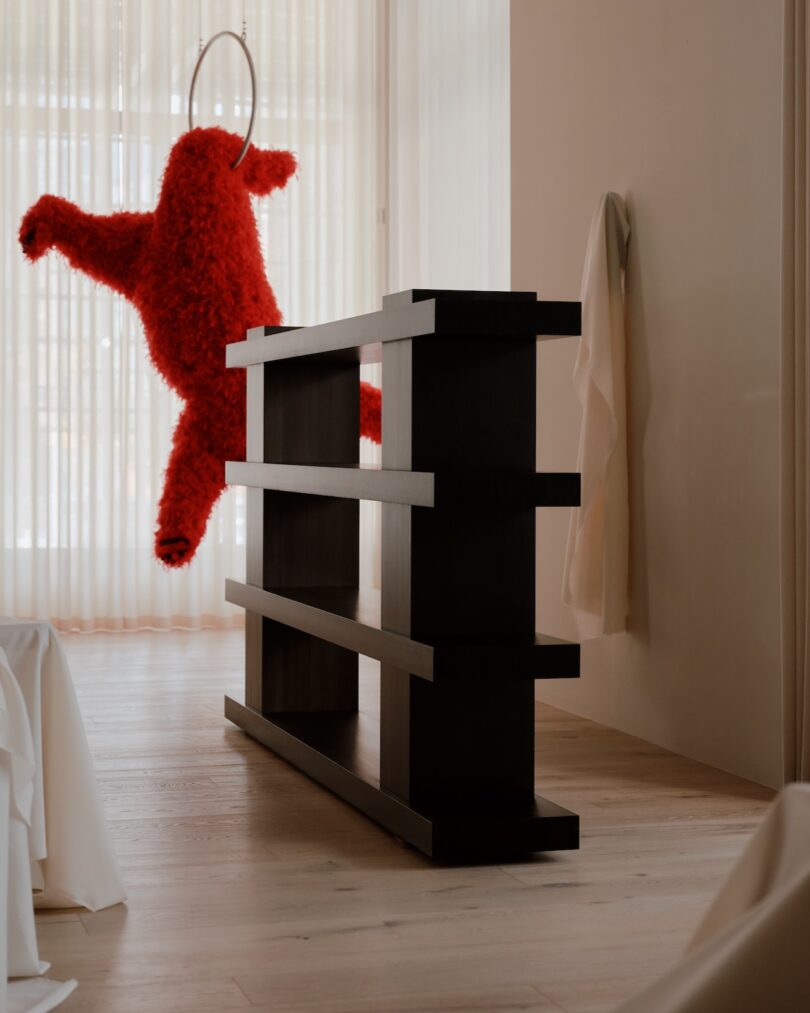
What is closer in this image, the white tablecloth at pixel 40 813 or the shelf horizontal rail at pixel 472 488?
the white tablecloth at pixel 40 813

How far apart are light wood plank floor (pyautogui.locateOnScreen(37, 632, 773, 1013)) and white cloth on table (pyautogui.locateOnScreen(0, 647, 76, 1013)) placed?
62mm

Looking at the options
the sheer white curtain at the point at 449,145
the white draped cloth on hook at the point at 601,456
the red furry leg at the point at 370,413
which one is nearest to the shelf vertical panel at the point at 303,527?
the red furry leg at the point at 370,413

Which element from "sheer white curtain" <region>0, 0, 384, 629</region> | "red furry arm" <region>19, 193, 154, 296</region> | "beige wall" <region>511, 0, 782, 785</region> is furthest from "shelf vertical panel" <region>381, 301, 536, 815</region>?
"sheer white curtain" <region>0, 0, 384, 629</region>

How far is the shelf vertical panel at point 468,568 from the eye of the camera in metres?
2.62

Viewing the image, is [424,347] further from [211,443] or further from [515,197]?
[515,197]

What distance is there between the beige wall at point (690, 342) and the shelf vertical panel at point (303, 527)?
0.77 meters

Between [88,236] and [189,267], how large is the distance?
11.9 inches

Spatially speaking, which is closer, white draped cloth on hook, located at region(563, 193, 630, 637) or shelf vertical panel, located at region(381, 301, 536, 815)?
shelf vertical panel, located at region(381, 301, 536, 815)

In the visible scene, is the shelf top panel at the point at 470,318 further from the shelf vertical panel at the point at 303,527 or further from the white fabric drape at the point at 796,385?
the shelf vertical panel at the point at 303,527

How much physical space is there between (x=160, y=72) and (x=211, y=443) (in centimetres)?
264

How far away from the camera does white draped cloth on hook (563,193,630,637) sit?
3.63 metres

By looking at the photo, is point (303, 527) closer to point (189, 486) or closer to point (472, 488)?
point (189, 486)

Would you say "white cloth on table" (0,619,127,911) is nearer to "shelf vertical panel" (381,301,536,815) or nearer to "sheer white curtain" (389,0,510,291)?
"shelf vertical panel" (381,301,536,815)

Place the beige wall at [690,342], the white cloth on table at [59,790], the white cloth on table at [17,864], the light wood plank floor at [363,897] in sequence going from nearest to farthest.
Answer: the white cloth on table at [17,864] → the light wood plank floor at [363,897] → the white cloth on table at [59,790] → the beige wall at [690,342]
